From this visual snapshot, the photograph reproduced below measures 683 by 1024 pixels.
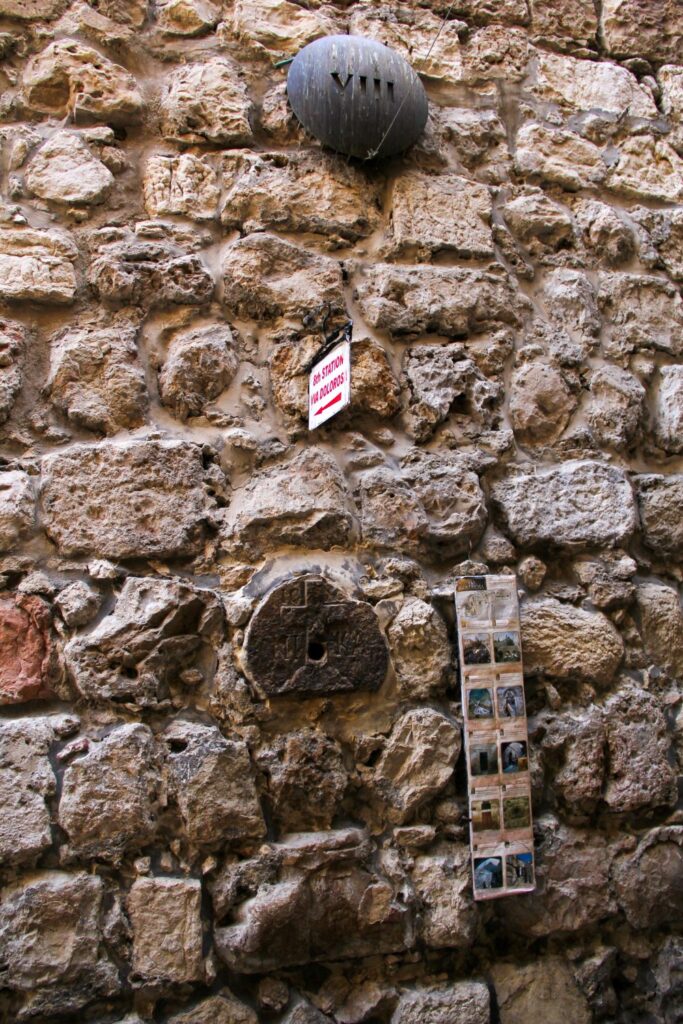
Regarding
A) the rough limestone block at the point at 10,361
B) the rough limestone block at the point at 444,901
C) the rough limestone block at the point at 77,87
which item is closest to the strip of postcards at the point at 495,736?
the rough limestone block at the point at 444,901

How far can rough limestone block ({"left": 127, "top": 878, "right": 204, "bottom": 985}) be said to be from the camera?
139cm

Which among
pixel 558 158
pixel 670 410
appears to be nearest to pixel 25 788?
pixel 670 410

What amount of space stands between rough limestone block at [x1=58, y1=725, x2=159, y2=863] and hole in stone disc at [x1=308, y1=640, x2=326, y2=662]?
1.11 ft

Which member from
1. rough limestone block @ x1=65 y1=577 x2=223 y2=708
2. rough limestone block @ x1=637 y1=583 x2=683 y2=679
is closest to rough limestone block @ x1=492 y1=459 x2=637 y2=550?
rough limestone block @ x1=637 y1=583 x2=683 y2=679

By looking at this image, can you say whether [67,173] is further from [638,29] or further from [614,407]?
[638,29]

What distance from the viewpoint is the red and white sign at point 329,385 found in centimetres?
158

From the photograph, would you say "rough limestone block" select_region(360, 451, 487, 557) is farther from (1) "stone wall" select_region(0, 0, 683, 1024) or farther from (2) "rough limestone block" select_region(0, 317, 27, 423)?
(2) "rough limestone block" select_region(0, 317, 27, 423)

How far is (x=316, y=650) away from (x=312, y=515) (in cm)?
27

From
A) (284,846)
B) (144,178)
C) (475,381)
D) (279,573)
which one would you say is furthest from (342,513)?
(144,178)

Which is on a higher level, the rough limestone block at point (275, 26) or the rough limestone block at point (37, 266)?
the rough limestone block at point (275, 26)

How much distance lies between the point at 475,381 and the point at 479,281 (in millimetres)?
266

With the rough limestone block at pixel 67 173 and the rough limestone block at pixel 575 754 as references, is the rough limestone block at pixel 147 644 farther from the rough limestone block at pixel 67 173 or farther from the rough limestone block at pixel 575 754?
the rough limestone block at pixel 67 173

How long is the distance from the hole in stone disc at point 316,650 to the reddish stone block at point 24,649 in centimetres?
48

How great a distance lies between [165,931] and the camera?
140cm
